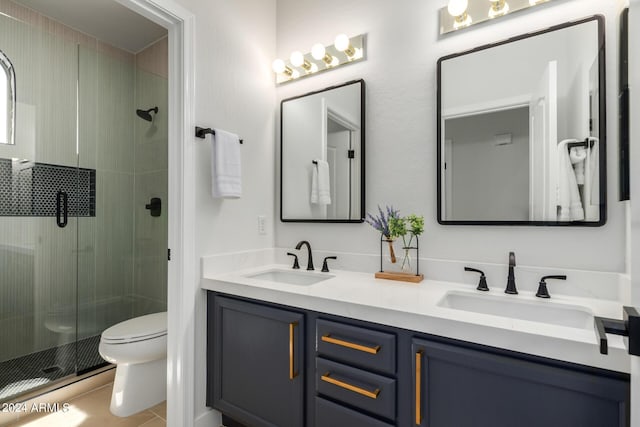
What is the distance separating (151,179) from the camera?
262 cm

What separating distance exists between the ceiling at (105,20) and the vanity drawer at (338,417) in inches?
107

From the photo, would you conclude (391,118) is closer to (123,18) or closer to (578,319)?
(578,319)

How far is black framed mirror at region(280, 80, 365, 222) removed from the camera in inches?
71.4

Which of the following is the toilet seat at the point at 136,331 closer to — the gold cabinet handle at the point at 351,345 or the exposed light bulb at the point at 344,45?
the gold cabinet handle at the point at 351,345

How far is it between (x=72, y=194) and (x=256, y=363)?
6.77ft

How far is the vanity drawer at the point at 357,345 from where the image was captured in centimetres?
108

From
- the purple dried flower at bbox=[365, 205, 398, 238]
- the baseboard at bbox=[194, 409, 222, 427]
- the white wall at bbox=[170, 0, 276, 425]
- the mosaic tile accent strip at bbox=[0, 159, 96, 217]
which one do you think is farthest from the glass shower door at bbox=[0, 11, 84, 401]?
the purple dried flower at bbox=[365, 205, 398, 238]

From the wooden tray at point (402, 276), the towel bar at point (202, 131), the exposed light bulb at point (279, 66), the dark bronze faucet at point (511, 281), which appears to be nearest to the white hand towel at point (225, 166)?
the towel bar at point (202, 131)

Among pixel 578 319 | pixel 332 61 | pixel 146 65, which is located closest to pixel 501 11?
pixel 332 61

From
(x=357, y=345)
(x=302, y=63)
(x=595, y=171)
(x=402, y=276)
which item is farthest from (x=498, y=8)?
(x=357, y=345)

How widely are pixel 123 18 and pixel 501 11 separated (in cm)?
249

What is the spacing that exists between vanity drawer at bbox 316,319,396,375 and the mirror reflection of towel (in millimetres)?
866

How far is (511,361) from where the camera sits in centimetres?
89

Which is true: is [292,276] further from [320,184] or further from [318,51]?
[318,51]
